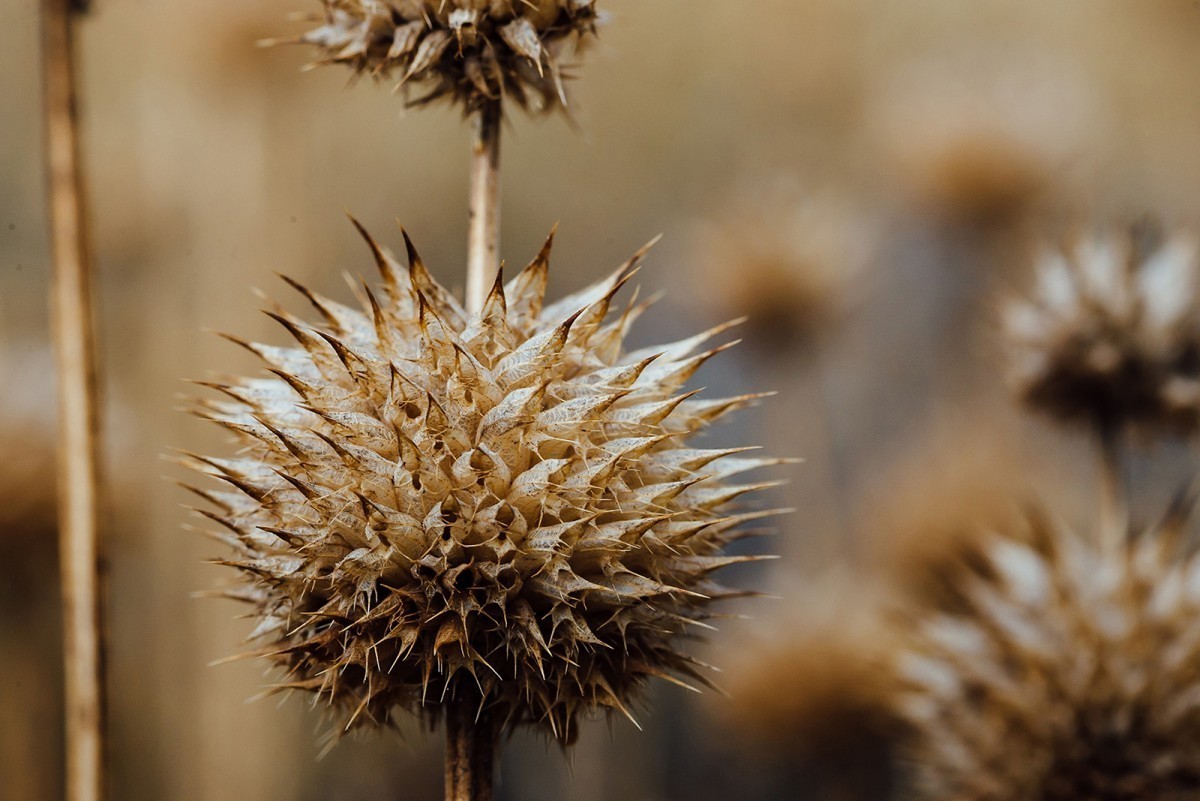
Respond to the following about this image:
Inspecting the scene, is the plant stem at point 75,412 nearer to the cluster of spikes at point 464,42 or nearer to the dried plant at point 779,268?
the cluster of spikes at point 464,42

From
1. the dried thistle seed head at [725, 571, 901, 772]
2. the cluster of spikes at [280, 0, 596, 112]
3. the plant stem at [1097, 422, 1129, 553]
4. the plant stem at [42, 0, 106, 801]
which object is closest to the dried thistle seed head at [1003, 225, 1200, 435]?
the plant stem at [1097, 422, 1129, 553]

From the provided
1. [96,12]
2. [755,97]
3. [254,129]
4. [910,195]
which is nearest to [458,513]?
[96,12]

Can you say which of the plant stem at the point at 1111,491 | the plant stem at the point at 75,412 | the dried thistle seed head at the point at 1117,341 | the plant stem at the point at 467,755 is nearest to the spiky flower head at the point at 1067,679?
the plant stem at the point at 1111,491

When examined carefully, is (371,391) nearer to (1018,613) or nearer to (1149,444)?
(1018,613)

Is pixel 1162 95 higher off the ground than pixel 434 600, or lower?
higher

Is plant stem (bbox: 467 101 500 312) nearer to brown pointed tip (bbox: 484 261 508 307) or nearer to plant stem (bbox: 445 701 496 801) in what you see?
brown pointed tip (bbox: 484 261 508 307)

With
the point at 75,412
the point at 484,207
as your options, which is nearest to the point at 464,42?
the point at 484,207

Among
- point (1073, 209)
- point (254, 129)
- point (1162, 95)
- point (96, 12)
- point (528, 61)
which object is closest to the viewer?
point (528, 61)
